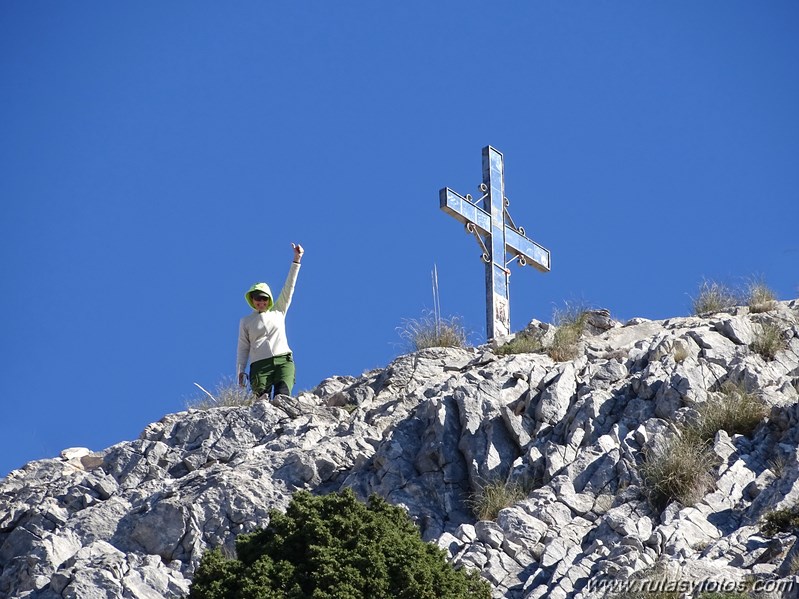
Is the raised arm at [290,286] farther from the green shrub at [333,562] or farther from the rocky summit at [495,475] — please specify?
the green shrub at [333,562]

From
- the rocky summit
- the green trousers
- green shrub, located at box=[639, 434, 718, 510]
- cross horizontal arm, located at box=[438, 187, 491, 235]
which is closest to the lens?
the rocky summit

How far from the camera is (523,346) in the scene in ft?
63.1

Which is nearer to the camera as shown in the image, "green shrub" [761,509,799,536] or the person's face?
"green shrub" [761,509,799,536]

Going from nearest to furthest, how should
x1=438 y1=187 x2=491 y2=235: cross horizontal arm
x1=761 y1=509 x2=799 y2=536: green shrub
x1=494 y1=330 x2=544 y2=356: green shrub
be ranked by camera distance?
x1=761 y1=509 x2=799 y2=536: green shrub → x1=494 y1=330 x2=544 y2=356: green shrub → x1=438 y1=187 x2=491 y2=235: cross horizontal arm

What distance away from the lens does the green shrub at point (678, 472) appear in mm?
14266

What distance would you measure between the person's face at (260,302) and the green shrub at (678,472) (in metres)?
6.71

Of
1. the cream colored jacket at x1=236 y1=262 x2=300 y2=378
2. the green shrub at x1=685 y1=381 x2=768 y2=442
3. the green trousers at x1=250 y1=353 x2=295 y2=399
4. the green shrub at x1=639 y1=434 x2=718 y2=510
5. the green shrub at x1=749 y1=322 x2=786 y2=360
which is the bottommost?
the green shrub at x1=639 y1=434 x2=718 y2=510

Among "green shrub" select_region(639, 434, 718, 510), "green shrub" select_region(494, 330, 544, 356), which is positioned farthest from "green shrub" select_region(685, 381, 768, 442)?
"green shrub" select_region(494, 330, 544, 356)

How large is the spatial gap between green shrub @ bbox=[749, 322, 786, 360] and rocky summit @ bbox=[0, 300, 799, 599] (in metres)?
0.05

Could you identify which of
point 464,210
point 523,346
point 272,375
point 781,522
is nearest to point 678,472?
point 781,522

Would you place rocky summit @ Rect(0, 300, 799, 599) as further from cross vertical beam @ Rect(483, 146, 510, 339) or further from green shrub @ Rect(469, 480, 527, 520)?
cross vertical beam @ Rect(483, 146, 510, 339)

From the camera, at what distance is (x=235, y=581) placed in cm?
1293

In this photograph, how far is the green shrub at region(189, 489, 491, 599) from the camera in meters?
12.6

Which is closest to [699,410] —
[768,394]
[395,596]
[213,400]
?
[768,394]
